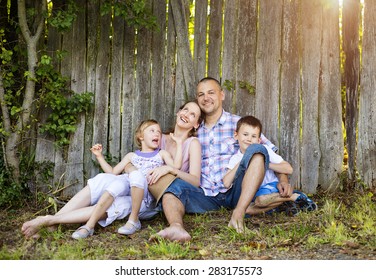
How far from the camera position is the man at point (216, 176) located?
12.8ft

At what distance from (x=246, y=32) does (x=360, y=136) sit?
146 centimetres

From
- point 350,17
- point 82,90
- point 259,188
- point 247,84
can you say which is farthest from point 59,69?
point 350,17

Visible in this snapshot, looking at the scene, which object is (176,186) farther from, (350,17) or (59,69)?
(350,17)

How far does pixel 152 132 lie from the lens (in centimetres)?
437

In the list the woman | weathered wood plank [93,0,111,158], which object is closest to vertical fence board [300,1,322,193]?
the woman

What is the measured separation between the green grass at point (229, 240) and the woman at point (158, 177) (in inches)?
3.3

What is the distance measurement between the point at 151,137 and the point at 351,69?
6.57 ft

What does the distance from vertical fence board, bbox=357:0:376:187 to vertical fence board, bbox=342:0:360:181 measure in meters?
0.05

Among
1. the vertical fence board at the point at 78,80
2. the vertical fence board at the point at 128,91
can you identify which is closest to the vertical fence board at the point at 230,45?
the vertical fence board at the point at 128,91

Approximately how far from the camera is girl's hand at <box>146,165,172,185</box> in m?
4.07

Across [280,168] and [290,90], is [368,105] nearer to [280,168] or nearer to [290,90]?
[290,90]
